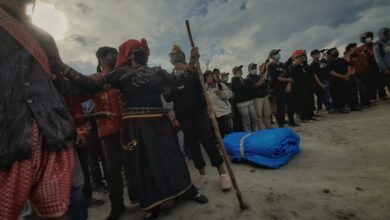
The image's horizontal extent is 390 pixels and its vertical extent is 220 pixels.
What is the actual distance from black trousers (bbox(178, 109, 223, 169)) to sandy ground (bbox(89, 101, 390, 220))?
46 cm

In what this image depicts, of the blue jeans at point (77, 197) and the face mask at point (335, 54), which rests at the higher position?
the face mask at point (335, 54)

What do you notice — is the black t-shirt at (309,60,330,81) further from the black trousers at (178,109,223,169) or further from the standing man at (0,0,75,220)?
the standing man at (0,0,75,220)

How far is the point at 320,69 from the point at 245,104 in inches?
156

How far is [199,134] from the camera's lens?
13.2 feet

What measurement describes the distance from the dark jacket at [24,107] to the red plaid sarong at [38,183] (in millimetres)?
45

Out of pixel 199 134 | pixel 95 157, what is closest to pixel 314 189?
pixel 199 134

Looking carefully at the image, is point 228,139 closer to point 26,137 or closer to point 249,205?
point 249,205

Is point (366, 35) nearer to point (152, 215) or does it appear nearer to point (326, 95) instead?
point (326, 95)

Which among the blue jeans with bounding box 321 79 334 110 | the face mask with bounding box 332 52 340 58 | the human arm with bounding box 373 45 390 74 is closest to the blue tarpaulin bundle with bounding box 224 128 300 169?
the blue jeans with bounding box 321 79 334 110

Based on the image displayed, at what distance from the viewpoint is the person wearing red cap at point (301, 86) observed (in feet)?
28.1

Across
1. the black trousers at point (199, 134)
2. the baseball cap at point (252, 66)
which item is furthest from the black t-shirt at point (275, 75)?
the black trousers at point (199, 134)

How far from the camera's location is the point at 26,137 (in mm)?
1390

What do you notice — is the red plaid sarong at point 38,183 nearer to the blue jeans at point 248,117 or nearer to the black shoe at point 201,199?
the black shoe at point 201,199

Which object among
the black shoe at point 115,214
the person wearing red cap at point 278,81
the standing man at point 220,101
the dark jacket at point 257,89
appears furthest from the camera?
the person wearing red cap at point 278,81
